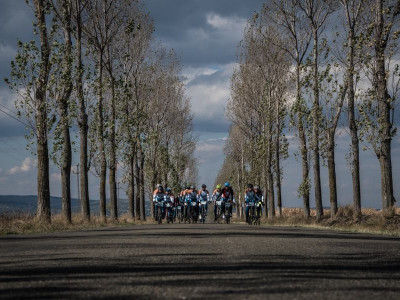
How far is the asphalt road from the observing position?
5750mm

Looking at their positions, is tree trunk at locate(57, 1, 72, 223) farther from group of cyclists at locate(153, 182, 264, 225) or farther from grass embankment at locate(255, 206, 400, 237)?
grass embankment at locate(255, 206, 400, 237)

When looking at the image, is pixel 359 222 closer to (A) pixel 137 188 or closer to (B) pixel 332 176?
(B) pixel 332 176

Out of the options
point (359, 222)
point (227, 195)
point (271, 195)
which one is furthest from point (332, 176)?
point (271, 195)

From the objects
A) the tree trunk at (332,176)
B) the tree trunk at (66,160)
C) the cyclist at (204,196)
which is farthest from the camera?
the cyclist at (204,196)

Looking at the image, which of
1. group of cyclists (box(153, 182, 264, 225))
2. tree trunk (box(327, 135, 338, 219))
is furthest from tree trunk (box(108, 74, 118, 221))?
tree trunk (box(327, 135, 338, 219))

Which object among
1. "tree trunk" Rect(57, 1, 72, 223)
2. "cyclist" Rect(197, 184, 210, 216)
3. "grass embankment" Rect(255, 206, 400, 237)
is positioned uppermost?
"tree trunk" Rect(57, 1, 72, 223)

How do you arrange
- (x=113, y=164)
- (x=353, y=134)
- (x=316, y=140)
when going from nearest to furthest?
(x=353, y=134)
(x=316, y=140)
(x=113, y=164)

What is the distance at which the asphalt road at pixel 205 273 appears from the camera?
18.9 ft

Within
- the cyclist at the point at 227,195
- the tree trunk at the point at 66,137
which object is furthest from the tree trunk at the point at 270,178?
the tree trunk at the point at 66,137

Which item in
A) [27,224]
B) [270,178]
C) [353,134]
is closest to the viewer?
[27,224]

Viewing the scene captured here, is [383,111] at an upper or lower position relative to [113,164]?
upper

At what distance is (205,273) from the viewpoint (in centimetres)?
718

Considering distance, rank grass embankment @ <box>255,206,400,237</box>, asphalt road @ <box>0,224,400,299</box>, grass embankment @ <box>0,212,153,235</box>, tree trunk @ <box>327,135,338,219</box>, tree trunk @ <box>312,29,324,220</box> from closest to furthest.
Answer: asphalt road @ <box>0,224,400,299</box> → grass embankment @ <box>0,212,153,235</box> → grass embankment @ <box>255,206,400,237</box> → tree trunk @ <box>327,135,338,219</box> → tree trunk @ <box>312,29,324,220</box>

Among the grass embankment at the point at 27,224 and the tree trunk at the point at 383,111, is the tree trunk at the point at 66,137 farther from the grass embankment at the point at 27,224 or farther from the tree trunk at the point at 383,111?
the tree trunk at the point at 383,111
